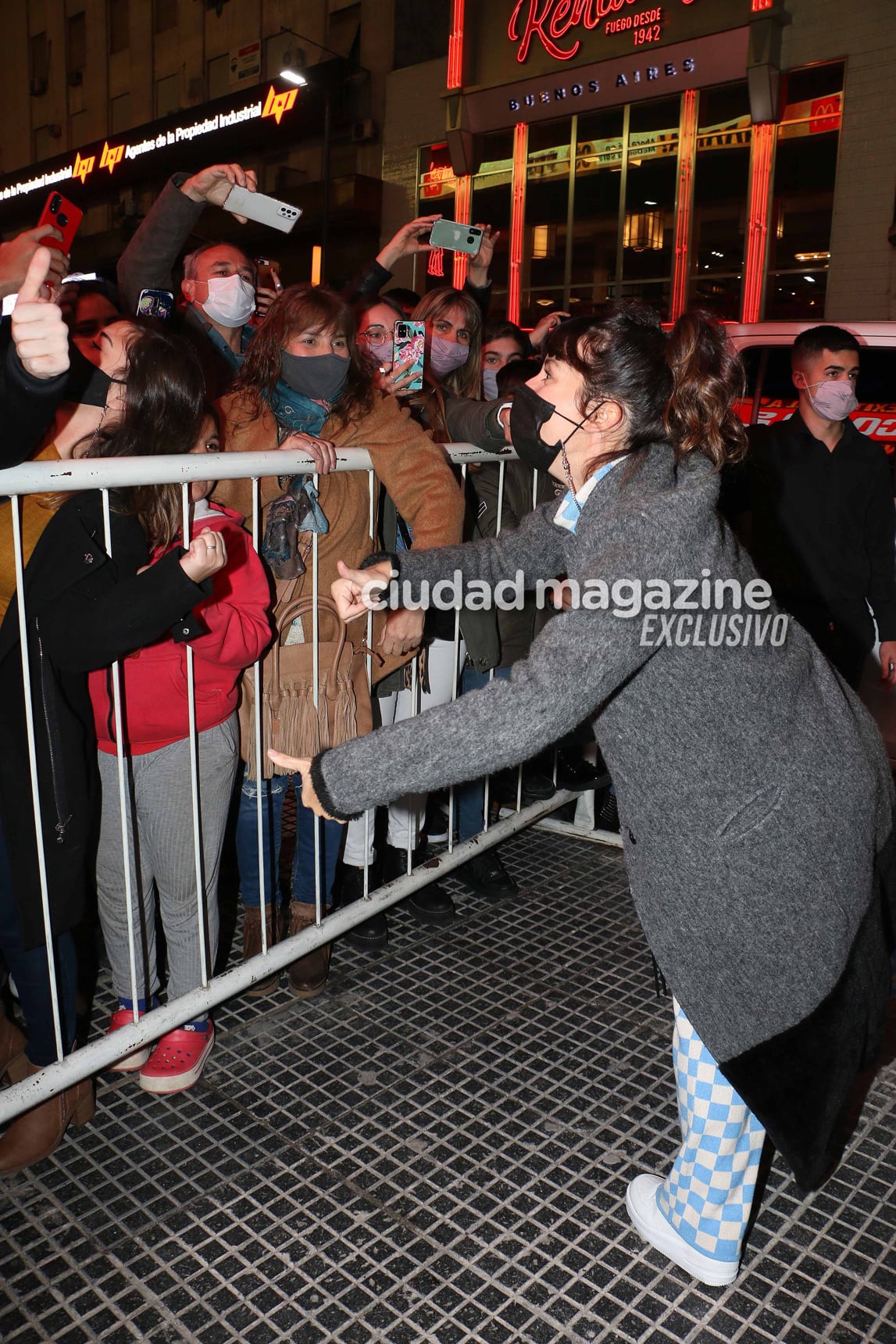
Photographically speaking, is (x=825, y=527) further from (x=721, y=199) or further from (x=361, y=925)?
(x=721, y=199)

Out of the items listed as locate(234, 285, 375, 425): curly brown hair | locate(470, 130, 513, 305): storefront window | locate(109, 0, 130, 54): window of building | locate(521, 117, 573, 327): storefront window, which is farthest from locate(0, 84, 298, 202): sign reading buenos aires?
locate(234, 285, 375, 425): curly brown hair

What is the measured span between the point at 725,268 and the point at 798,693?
46.9 feet

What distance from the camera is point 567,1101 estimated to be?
8.73ft

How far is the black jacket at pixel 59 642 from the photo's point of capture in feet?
7.07

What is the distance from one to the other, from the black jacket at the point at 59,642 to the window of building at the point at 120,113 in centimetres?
2764

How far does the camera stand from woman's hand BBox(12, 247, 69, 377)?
71.3 inches

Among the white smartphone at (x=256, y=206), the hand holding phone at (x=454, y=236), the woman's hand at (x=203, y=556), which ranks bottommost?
the woman's hand at (x=203, y=556)

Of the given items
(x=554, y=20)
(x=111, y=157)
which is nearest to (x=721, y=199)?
(x=554, y=20)

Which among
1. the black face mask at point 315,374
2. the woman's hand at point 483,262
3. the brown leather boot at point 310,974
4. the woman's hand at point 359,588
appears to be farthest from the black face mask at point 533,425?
the woman's hand at point 483,262

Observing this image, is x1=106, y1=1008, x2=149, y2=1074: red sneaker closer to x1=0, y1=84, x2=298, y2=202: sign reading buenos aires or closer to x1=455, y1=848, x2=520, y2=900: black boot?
x1=455, y1=848, x2=520, y2=900: black boot

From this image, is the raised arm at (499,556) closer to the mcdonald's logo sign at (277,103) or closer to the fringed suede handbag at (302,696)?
the fringed suede handbag at (302,696)

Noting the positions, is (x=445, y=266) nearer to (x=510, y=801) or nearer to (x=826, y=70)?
(x=826, y=70)

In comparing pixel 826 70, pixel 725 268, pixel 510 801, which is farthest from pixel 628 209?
pixel 510 801

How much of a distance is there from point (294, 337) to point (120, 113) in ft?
91.0
